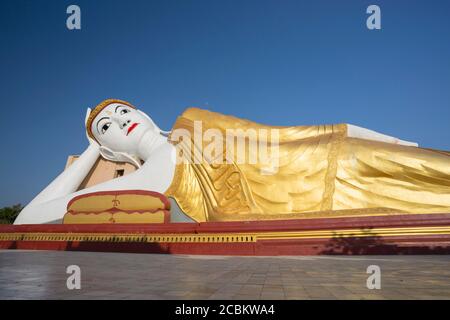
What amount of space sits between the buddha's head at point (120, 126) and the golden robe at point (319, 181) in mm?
2591

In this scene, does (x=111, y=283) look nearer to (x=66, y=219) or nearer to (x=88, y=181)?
(x=66, y=219)

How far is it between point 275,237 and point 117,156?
21.7ft

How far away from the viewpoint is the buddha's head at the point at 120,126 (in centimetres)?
975

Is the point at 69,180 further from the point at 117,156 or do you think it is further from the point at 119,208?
the point at 119,208

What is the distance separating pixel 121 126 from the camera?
9.85 meters

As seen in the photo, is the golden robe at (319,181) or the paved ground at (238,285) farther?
the golden robe at (319,181)

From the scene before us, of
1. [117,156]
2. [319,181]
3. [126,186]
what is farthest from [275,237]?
[117,156]

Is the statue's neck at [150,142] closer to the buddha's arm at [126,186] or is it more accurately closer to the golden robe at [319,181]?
the buddha's arm at [126,186]

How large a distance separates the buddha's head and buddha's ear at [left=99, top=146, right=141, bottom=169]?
3cm

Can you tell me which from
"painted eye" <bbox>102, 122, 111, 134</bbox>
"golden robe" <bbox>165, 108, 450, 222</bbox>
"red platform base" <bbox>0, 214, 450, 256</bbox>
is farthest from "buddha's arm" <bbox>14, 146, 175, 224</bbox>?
"painted eye" <bbox>102, 122, 111, 134</bbox>

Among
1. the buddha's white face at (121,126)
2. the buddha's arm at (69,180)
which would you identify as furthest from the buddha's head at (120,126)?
the buddha's arm at (69,180)

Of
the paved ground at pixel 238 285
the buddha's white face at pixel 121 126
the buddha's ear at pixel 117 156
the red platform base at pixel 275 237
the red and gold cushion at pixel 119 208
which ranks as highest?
the buddha's white face at pixel 121 126

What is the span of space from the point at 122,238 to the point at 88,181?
19.9 feet

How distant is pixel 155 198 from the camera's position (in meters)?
7.08
